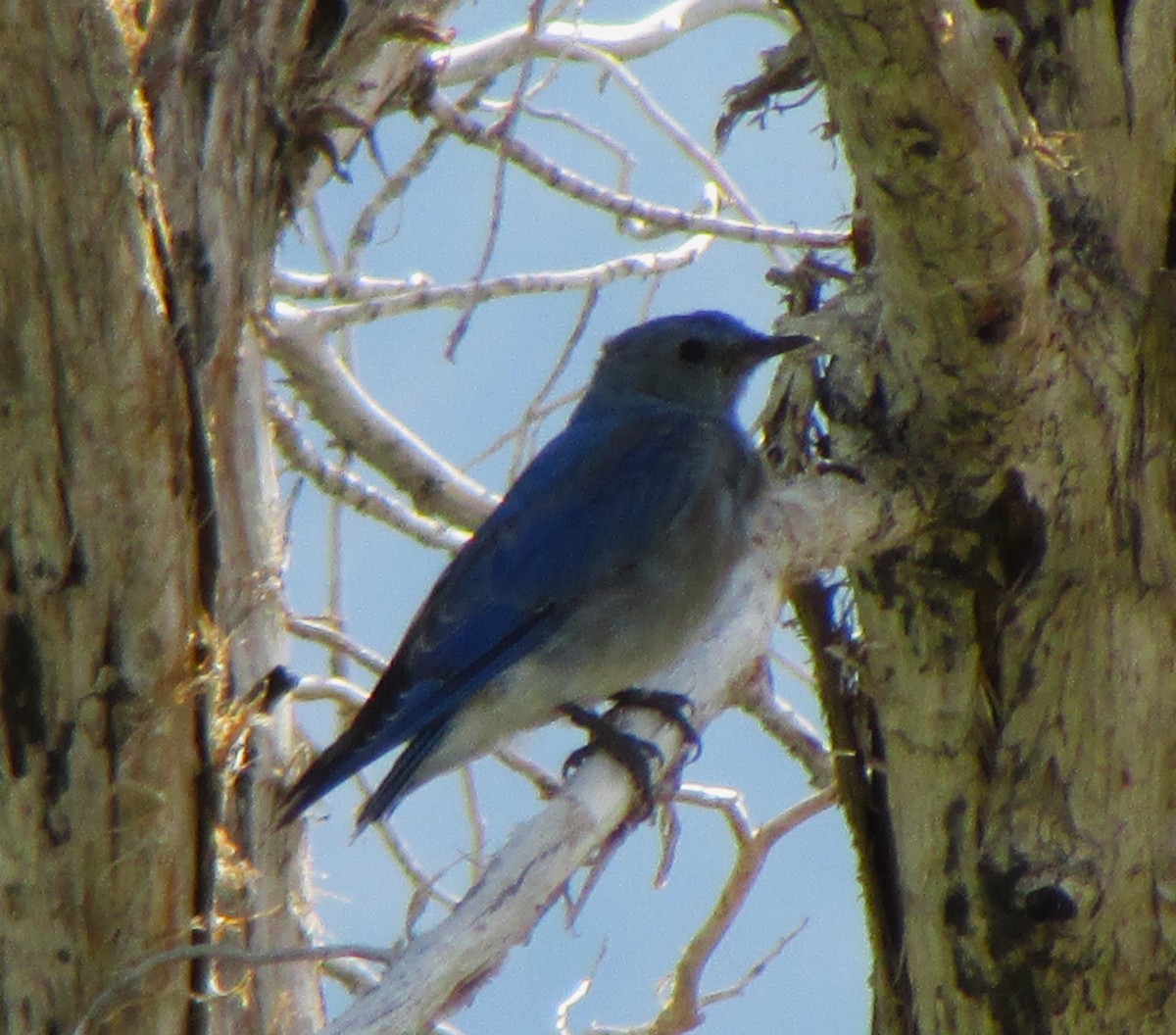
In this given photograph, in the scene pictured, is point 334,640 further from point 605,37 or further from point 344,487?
point 605,37

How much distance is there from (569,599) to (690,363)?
1.03m

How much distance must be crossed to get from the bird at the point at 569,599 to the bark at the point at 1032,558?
2.20 feet

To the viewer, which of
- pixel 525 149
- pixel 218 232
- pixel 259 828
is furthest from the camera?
pixel 525 149

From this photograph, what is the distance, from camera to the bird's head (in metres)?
4.80

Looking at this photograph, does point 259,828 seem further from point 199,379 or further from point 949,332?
point 949,332

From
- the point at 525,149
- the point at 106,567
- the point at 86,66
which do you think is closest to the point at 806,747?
the point at 525,149

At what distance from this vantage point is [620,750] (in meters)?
3.23

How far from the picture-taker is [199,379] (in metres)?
3.08

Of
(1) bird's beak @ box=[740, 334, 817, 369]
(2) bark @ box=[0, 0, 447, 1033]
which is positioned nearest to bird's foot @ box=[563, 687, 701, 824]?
(2) bark @ box=[0, 0, 447, 1033]

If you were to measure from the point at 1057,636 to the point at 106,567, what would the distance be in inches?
62.7

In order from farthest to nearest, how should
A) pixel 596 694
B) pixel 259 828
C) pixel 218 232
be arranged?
pixel 596 694 → pixel 259 828 → pixel 218 232

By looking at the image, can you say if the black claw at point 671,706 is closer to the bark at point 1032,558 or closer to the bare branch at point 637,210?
the bark at point 1032,558

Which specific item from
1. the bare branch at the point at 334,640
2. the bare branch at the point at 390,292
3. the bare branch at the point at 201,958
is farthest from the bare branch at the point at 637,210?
the bare branch at the point at 201,958

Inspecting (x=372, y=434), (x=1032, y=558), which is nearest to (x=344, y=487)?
(x=372, y=434)
